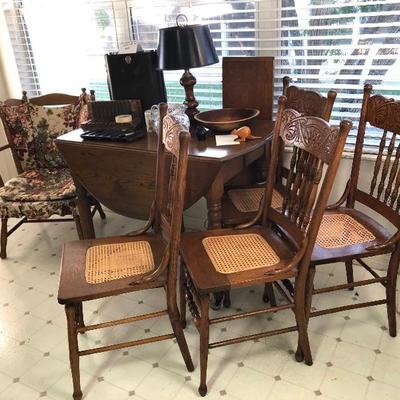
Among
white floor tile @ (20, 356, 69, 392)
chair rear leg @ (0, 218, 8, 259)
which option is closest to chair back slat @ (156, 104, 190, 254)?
white floor tile @ (20, 356, 69, 392)

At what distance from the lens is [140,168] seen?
5.95 feet

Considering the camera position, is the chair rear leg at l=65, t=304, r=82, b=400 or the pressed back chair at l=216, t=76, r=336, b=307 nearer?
the chair rear leg at l=65, t=304, r=82, b=400

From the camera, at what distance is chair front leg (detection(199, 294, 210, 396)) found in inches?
53.2

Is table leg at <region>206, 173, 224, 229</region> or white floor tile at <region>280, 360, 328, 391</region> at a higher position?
table leg at <region>206, 173, 224, 229</region>

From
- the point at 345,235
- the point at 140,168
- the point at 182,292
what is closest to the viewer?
the point at 345,235

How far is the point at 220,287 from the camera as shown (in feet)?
4.32

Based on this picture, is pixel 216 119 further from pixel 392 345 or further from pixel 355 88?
pixel 392 345

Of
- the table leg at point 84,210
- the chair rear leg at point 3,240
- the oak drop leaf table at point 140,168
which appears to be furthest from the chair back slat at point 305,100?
the chair rear leg at point 3,240

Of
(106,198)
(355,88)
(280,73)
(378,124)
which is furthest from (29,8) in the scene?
(378,124)

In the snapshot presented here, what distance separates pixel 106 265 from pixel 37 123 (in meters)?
1.36

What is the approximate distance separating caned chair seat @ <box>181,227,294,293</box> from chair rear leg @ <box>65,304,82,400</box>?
0.43 meters

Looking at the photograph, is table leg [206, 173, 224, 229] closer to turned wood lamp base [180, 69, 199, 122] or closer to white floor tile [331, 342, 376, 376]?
turned wood lamp base [180, 69, 199, 122]

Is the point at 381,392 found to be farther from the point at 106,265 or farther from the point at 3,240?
the point at 3,240

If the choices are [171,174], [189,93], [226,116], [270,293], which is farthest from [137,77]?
[270,293]
